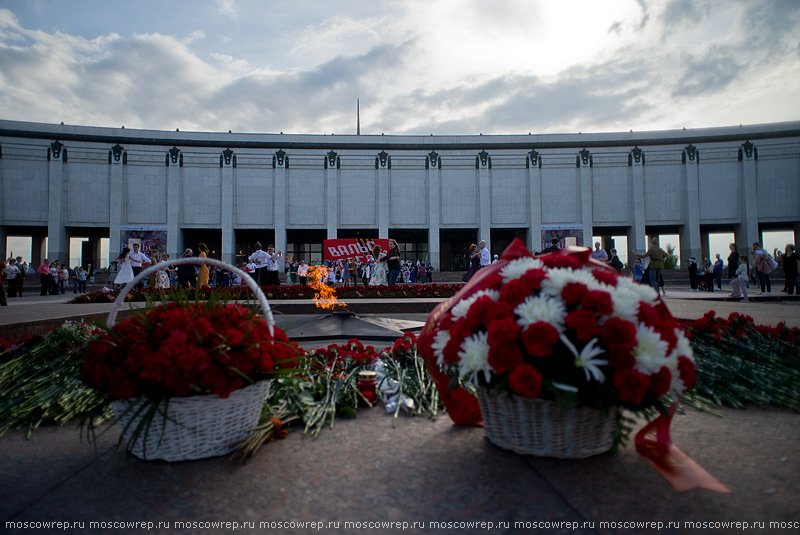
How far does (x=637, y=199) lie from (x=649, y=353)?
40.6 m

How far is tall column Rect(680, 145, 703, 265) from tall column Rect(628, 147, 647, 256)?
3.38 meters

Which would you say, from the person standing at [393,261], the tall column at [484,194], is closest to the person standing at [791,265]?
the person standing at [393,261]

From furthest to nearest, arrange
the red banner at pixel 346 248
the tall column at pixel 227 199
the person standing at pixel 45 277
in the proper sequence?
the tall column at pixel 227 199 < the red banner at pixel 346 248 < the person standing at pixel 45 277

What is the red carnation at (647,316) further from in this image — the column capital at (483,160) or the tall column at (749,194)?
the tall column at (749,194)

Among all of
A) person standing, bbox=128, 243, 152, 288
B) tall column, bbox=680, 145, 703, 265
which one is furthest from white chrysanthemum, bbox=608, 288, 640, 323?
tall column, bbox=680, 145, 703, 265

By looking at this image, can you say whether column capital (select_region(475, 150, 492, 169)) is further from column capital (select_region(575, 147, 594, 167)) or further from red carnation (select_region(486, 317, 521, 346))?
red carnation (select_region(486, 317, 521, 346))

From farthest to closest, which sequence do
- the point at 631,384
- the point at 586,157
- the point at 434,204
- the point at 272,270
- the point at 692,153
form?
the point at 434,204, the point at 586,157, the point at 692,153, the point at 272,270, the point at 631,384

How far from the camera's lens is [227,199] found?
1443 inches

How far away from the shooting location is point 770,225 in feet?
126

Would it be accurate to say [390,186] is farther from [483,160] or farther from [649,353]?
[649,353]

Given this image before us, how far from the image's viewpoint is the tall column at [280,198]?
37.1 meters

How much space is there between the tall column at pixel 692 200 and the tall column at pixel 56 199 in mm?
49840

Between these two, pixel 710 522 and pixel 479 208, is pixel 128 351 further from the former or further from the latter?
pixel 479 208

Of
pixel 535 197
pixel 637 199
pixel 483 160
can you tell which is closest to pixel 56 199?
pixel 483 160
